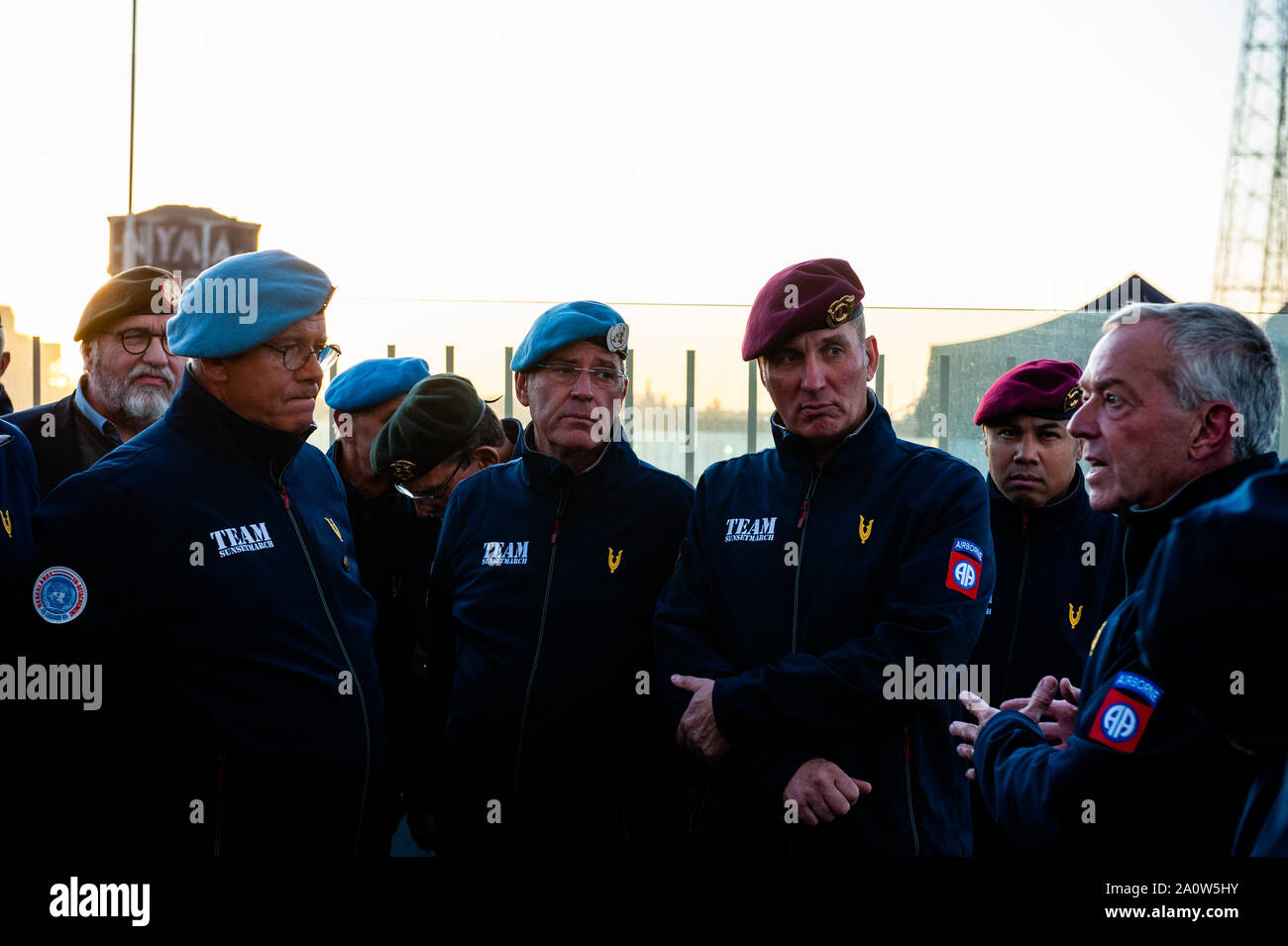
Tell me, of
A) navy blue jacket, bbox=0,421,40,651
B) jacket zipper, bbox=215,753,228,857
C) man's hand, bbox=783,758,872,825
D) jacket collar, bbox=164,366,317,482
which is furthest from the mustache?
man's hand, bbox=783,758,872,825

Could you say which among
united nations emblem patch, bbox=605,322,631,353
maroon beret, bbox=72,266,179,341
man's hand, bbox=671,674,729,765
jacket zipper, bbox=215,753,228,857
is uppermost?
maroon beret, bbox=72,266,179,341

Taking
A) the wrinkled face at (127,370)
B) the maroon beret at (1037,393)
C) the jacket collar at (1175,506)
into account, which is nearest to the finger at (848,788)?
the jacket collar at (1175,506)

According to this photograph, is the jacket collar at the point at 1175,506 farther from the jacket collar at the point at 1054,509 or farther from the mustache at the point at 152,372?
the mustache at the point at 152,372

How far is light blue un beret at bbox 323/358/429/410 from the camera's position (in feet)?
12.0

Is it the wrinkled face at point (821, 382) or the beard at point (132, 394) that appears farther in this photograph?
the beard at point (132, 394)

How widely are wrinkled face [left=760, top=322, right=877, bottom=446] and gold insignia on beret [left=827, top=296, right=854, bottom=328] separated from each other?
0.02m

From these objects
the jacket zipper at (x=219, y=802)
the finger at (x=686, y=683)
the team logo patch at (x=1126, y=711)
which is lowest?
the jacket zipper at (x=219, y=802)

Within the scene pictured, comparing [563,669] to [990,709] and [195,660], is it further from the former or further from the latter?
[990,709]

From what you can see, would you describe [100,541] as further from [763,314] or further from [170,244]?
[170,244]

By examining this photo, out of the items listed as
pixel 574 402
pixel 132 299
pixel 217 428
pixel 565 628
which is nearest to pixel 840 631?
pixel 565 628

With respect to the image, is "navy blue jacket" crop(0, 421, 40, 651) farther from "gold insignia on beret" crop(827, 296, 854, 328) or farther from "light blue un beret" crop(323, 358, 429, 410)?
"gold insignia on beret" crop(827, 296, 854, 328)

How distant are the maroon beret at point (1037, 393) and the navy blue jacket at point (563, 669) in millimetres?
1246

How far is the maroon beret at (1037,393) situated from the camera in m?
3.21
